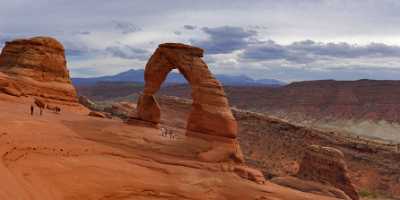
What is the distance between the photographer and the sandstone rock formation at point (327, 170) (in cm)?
3416

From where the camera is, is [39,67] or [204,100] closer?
[204,100]

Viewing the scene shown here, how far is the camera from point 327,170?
34562mm

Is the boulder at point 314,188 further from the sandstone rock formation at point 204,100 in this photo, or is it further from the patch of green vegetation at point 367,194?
the patch of green vegetation at point 367,194

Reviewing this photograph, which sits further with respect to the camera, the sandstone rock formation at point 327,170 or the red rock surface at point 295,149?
the red rock surface at point 295,149

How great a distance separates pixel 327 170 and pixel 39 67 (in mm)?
23729

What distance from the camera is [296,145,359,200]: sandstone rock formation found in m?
34.2

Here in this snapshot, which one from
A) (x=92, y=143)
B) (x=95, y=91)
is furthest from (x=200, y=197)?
(x=95, y=91)

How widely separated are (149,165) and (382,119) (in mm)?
93531

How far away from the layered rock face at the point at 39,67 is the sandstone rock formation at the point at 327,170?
1933 centimetres

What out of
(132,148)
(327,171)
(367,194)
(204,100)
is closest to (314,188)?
(327,171)

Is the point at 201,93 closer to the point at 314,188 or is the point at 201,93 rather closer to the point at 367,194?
the point at 314,188

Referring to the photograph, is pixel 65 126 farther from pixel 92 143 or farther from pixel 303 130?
pixel 303 130

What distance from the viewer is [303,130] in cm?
5747

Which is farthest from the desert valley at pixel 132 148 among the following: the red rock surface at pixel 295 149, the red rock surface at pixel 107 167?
the red rock surface at pixel 295 149
